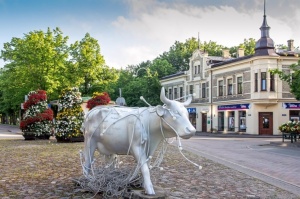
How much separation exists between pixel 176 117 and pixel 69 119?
16805 millimetres

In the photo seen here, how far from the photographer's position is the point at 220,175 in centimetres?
1029

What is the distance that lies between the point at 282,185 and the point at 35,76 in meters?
32.4

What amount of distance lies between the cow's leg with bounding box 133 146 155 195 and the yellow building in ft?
111

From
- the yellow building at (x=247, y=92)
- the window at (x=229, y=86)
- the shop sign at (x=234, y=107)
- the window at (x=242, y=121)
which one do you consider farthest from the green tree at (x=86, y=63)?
the window at (x=242, y=121)

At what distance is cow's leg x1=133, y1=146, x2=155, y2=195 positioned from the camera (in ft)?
20.0

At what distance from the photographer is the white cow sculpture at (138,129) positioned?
598cm

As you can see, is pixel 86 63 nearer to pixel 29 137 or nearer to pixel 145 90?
pixel 145 90

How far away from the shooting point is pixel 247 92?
40375 mm

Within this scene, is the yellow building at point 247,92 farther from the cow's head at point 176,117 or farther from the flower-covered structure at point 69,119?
the cow's head at point 176,117

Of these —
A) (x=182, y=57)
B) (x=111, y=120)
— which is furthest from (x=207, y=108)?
(x=111, y=120)

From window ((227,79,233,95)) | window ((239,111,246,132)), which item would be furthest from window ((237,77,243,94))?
window ((239,111,246,132))

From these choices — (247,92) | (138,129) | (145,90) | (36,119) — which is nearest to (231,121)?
(247,92)

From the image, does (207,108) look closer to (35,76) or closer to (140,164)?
(35,76)

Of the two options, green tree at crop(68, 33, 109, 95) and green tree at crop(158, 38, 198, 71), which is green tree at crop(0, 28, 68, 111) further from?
green tree at crop(158, 38, 198, 71)
